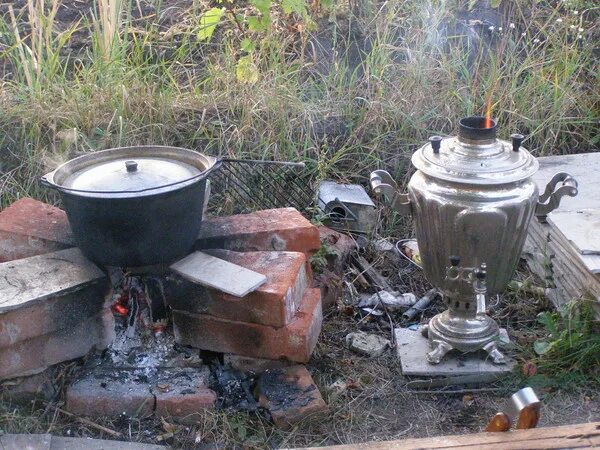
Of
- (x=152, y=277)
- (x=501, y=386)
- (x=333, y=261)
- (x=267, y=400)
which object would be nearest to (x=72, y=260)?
(x=152, y=277)

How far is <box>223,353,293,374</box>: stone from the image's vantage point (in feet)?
10.2

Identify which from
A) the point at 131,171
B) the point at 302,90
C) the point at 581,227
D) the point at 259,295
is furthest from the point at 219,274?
the point at 302,90

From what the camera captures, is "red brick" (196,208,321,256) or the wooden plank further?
"red brick" (196,208,321,256)

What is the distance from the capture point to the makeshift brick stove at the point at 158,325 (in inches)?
115

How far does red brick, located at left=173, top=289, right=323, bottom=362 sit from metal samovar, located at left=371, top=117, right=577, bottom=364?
520 mm

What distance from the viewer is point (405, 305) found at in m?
3.67

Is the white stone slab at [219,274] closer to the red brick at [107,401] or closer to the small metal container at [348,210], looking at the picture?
the red brick at [107,401]

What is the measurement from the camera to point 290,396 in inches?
116

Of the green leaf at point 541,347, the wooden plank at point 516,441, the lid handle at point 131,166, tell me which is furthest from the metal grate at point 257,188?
the wooden plank at point 516,441

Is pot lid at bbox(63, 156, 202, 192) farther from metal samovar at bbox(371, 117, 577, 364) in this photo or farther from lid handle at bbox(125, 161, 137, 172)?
metal samovar at bbox(371, 117, 577, 364)

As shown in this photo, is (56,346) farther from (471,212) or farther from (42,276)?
(471,212)

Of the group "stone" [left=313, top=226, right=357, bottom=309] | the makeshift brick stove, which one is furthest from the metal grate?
the makeshift brick stove

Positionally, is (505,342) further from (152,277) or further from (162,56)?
(162,56)

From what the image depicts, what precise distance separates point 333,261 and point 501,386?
1.01m
